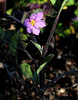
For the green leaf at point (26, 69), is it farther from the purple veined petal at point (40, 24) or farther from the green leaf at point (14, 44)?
the purple veined petal at point (40, 24)

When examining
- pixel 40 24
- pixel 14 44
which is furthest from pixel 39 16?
pixel 14 44

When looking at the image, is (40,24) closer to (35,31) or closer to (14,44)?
(35,31)

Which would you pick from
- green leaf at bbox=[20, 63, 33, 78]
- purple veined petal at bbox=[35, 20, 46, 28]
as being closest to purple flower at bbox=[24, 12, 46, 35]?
purple veined petal at bbox=[35, 20, 46, 28]

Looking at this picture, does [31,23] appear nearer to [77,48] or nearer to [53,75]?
[53,75]

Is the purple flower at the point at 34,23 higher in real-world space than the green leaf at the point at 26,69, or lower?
higher

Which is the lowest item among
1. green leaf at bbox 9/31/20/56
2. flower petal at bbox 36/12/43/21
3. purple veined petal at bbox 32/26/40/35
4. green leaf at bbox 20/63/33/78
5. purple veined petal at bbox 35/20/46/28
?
green leaf at bbox 20/63/33/78

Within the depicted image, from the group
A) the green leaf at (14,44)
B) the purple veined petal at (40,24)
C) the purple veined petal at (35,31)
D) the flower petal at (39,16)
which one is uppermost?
the flower petal at (39,16)

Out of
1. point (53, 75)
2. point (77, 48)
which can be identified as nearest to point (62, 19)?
point (53, 75)

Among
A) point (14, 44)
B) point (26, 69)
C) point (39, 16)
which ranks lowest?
point (26, 69)

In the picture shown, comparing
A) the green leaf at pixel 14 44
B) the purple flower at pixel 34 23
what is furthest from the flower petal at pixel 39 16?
Result: the green leaf at pixel 14 44

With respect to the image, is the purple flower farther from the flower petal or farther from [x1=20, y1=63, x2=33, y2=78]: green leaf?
[x1=20, y1=63, x2=33, y2=78]: green leaf

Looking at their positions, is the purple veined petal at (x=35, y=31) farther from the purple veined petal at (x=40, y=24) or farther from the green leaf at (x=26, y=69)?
the green leaf at (x=26, y=69)
